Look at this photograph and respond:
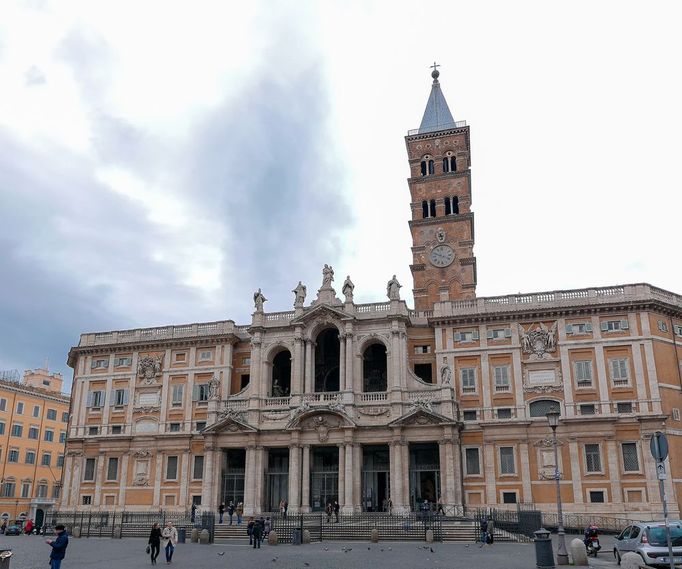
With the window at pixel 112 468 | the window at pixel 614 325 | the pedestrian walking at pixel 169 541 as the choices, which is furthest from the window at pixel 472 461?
the window at pixel 112 468

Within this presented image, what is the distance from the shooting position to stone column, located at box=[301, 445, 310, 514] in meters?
46.6

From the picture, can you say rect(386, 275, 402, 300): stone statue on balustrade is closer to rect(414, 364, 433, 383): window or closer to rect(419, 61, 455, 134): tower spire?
rect(414, 364, 433, 383): window

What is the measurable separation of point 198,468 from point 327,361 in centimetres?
1328

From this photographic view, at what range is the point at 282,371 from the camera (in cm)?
5606

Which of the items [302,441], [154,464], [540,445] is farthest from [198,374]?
[540,445]

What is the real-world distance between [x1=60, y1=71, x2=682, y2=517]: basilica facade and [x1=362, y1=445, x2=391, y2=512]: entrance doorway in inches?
5.7

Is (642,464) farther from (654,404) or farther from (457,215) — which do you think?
(457,215)

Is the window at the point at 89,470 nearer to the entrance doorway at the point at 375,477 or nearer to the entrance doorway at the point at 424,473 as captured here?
the entrance doorway at the point at 375,477

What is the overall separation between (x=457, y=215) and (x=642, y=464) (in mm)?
27678

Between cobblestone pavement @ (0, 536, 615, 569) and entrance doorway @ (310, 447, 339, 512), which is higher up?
entrance doorway @ (310, 447, 339, 512)

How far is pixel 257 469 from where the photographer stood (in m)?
48.4

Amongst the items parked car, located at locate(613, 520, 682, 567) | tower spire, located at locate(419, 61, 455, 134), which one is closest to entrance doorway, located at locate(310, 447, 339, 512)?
parked car, located at locate(613, 520, 682, 567)

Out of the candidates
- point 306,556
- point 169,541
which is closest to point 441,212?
point 306,556

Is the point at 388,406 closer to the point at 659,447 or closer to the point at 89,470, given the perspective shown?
the point at 89,470
